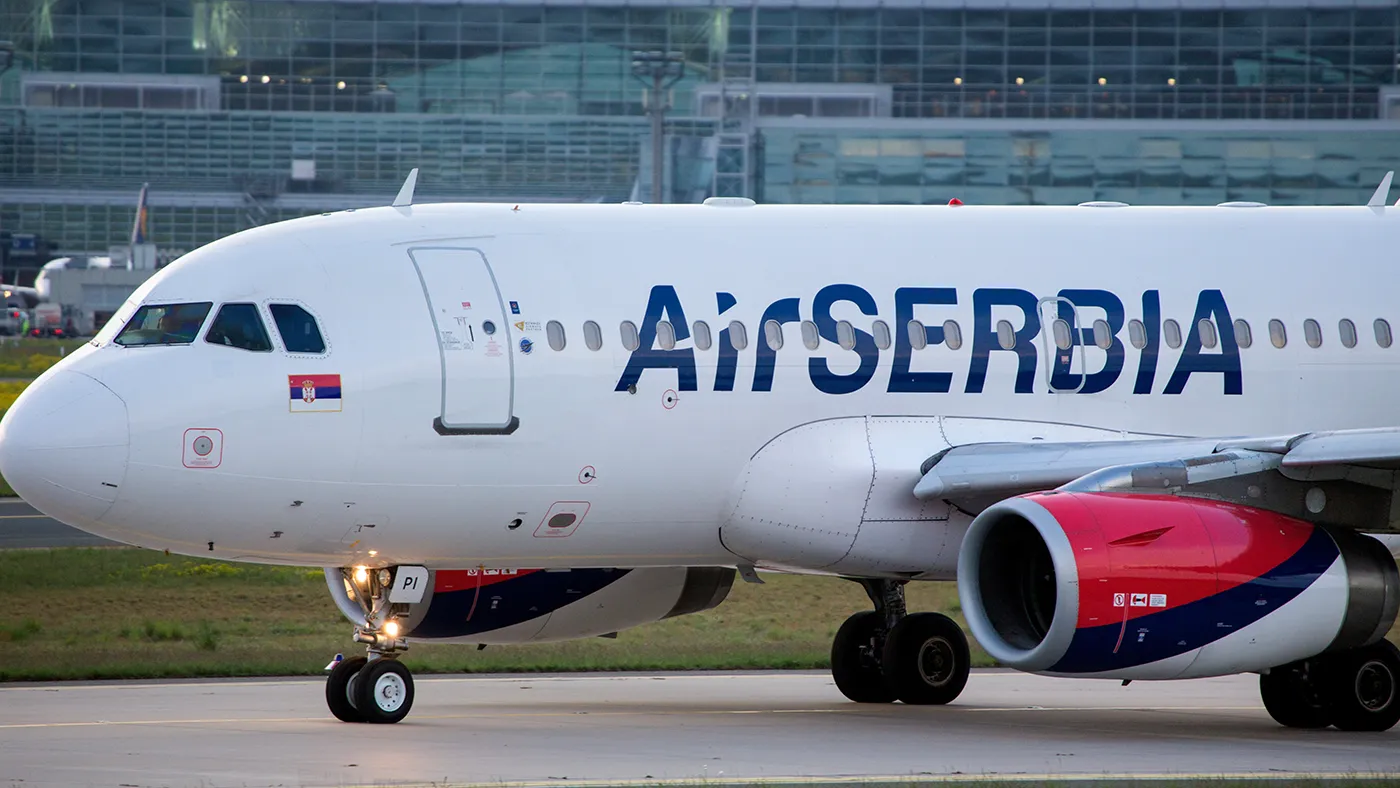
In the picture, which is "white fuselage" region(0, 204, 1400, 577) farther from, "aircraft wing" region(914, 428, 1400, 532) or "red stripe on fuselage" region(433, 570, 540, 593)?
"red stripe on fuselage" region(433, 570, 540, 593)

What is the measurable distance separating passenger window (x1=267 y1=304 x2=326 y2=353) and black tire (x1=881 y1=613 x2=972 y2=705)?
6361 millimetres

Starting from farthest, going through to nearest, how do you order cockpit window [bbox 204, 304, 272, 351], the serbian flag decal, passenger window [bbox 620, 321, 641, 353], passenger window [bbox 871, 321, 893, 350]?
passenger window [bbox 871, 321, 893, 350] < passenger window [bbox 620, 321, 641, 353] < cockpit window [bbox 204, 304, 272, 351] < the serbian flag decal

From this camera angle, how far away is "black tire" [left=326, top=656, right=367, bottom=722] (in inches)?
581

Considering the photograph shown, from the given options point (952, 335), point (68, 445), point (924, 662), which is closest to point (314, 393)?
point (68, 445)

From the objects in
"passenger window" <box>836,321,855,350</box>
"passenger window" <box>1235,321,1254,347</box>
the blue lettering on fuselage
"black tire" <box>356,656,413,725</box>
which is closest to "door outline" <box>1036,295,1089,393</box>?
→ the blue lettering on fuselage

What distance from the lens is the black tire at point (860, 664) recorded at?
17.9 meters

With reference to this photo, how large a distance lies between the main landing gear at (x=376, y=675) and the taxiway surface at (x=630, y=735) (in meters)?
0.27

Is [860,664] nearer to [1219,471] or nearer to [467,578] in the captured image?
[467,578]

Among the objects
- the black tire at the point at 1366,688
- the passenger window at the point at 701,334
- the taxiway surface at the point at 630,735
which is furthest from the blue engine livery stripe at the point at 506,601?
the black tire at the point at 1366,688

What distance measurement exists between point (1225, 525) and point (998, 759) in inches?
92.1

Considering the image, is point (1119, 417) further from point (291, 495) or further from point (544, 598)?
point (291, 495)

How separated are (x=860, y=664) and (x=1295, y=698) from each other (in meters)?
3.96

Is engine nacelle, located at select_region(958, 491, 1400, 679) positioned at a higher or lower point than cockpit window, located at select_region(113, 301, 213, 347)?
lower

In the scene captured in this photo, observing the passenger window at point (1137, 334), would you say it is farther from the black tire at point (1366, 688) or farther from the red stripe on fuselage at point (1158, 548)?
the black tire at point (1366, 688)
